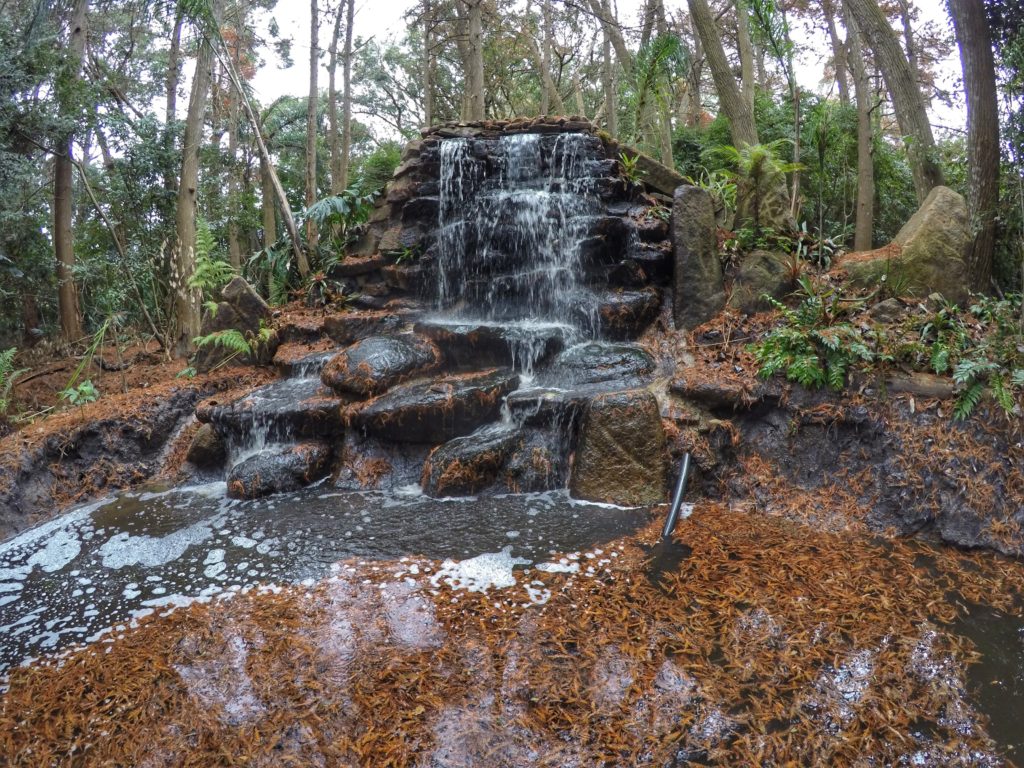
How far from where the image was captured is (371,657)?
2736mm

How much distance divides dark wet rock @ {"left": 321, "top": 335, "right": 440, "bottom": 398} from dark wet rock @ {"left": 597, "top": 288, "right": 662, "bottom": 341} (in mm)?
1967

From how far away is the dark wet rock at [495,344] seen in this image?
6.30m

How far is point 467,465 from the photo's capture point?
16.1 ft

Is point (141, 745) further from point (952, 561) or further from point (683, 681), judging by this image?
point (952, 561)

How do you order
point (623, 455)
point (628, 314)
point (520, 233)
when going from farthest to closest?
1. point (520, 233)
2. point (628, 314)
3. point (623, 455)

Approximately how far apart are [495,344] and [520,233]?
2092 mm

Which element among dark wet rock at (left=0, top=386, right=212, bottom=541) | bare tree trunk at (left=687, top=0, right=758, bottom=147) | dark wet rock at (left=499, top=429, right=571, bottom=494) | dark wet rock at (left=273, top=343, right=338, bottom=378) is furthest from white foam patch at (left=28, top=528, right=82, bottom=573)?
bare tree trunk at (left=687, top=0, right=758, bottom=147)

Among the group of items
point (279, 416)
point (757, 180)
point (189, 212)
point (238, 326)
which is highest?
point (757, 180)

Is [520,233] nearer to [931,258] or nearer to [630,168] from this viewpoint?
[630,168]

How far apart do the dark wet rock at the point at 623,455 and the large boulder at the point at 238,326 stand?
4.53m

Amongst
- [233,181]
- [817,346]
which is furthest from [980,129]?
[233,181]

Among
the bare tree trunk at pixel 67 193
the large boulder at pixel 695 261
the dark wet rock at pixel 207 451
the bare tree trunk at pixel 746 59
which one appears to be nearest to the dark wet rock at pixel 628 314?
the large boulder at pixel 695 261

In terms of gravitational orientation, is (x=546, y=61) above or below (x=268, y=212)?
above

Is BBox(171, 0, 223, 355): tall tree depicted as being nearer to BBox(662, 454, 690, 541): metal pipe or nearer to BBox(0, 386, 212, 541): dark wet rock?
BBox(0, 386, 212, 541): dark wet rock
